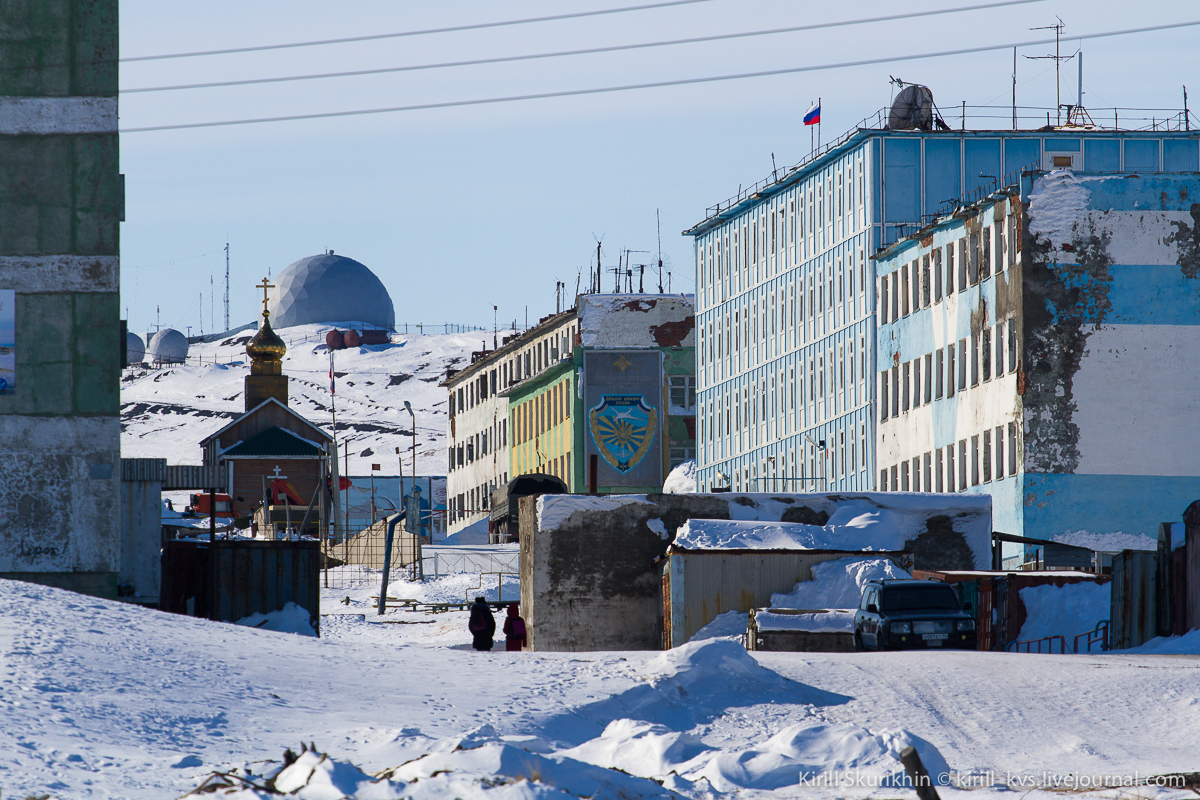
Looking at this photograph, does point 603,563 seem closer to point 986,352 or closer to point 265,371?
point 986,352

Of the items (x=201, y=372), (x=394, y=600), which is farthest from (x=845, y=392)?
(x=201, y=372)

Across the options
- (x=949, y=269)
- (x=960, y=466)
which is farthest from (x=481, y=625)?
(x=949, y=269)

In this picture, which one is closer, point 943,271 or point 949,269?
point 949,269

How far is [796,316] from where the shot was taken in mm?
85250

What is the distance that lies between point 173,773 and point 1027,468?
4771 centimetres

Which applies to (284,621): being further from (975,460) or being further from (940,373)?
(940,373)

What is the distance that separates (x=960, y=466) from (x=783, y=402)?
693 inches

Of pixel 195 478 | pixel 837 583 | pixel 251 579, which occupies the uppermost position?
pixel 195 478

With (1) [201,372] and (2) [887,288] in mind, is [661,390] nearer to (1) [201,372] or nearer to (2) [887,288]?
(2) [887,288]

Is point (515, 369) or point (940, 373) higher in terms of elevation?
point (515, 369)

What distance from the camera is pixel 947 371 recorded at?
70.3 m

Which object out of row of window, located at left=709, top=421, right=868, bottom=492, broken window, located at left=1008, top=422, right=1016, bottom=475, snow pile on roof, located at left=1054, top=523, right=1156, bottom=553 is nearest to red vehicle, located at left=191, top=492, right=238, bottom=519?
row of window, located at left=709, top=421, right=868, bottom=492

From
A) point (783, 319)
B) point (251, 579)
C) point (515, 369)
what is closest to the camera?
point (251, 579)

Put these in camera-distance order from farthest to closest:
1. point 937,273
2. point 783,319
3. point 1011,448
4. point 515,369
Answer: point 515,369 < point 783,319 < point 937,273 < point 1011,448
